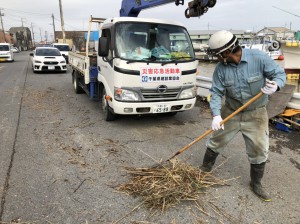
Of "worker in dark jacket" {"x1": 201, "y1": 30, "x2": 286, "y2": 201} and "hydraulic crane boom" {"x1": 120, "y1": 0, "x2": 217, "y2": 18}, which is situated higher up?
"hydraulic crane boom" {"x1": 120, "y1": 0, "x2": 217, "y2": 18}

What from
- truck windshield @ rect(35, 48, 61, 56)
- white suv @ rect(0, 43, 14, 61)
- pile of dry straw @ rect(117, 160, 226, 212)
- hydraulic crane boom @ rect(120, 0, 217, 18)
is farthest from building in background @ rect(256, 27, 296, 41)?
white suv @ rect(0, 43, 14, 61)

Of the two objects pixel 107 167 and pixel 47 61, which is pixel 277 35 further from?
pixel 107 167

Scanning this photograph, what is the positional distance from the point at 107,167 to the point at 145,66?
2.13 meters

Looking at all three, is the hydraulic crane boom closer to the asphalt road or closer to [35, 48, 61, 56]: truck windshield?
the asphalt road

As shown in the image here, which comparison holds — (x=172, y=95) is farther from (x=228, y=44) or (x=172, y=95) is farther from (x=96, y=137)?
(x=228, y=44)

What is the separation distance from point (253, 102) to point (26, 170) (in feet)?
10.5

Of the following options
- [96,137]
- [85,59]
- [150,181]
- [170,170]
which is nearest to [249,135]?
[170,170]

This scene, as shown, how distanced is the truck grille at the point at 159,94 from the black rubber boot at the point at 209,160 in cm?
193

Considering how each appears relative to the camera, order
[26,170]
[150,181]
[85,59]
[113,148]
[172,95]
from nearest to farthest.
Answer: [150,181]
[26,170]
[113,148]
[172,95]
[85,59]

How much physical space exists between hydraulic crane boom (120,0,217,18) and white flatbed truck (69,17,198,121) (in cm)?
54

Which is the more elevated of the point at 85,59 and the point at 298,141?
the point at 85,59

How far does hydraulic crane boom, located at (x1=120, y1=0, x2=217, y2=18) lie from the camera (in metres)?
4.91

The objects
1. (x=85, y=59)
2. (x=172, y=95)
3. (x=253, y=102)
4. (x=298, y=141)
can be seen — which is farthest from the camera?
(x=85, y=59)

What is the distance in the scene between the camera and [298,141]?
4.99 m
